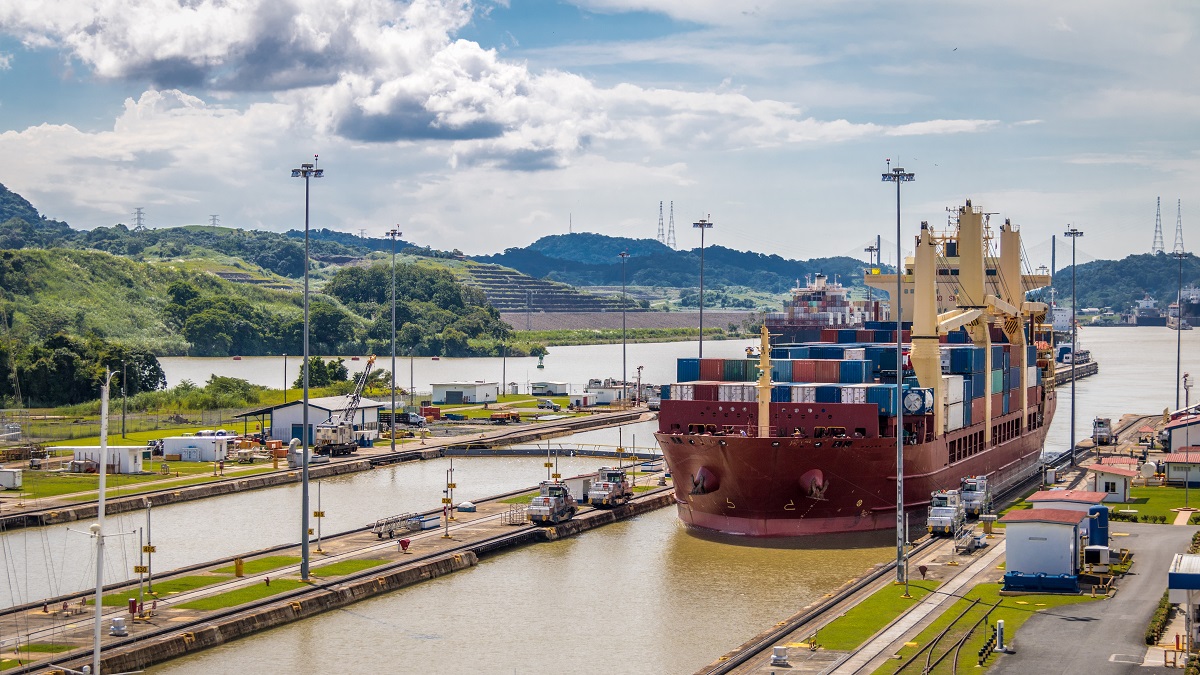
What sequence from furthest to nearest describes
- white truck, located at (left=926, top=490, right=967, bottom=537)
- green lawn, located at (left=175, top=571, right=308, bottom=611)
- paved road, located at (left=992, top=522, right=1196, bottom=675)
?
white truck, located at (left=926, top=490, right=967, bottom=537) → green lawn, located at (left=175, top=571, right=308, bottom=611) → paved road, located at (left=992, top=522, right=1196, bottom=675)

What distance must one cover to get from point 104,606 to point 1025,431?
191 ft

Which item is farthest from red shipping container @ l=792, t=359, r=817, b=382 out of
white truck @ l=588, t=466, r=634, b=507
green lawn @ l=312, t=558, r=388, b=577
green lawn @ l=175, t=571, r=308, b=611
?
green lawn @ l=175, t=571, r=308, b=611

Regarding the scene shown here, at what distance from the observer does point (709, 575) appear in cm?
4847

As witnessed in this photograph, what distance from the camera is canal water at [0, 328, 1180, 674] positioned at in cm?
3722

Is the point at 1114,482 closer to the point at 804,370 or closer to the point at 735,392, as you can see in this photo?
the point at 804,370

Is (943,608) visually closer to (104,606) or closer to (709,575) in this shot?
(709,575)

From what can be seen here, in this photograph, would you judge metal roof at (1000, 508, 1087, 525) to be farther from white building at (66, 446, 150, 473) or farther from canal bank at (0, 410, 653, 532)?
white building at (66, 446, 150, 473)

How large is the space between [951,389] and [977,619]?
27426 mm

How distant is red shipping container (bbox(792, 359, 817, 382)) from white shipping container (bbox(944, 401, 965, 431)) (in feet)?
21.2

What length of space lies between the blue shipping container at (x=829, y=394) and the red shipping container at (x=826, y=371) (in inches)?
168

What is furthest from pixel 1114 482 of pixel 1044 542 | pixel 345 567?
pixel 345 567

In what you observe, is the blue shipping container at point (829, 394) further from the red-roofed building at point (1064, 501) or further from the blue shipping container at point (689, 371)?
the red-roofed building at point (1064, 501)

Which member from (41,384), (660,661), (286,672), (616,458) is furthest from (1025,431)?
(41,384)

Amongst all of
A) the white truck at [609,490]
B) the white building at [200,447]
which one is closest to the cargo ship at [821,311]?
the white building at [200,447]
